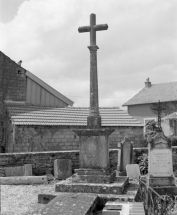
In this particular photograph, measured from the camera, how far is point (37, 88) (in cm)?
1530

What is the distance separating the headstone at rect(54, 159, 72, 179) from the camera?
9273 millimetres

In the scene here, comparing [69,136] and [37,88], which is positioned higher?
[37,88]

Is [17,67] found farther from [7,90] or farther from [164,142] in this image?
[164,142]

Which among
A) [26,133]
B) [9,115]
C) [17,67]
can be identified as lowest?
[26,133]

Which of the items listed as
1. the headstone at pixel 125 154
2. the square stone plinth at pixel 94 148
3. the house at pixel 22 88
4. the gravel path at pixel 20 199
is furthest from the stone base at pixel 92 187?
the house at pixel 22 88

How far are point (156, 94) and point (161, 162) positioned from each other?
22614mm

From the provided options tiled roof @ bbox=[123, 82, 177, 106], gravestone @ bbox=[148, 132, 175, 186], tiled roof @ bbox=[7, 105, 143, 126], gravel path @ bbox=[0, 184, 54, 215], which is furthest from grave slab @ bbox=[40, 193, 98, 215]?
tiled roof @ bbox=[123, 82, 177, 106]

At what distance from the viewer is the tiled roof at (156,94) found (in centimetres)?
2762

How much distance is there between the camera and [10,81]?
582 inches

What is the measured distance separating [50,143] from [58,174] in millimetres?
3628

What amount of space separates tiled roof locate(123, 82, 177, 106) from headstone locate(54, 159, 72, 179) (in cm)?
1976

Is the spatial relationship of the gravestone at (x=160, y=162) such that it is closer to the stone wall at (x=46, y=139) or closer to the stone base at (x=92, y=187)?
the stone base at (x=92, y=187)

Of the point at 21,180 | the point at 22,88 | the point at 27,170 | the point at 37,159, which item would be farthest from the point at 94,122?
the point at 22,88

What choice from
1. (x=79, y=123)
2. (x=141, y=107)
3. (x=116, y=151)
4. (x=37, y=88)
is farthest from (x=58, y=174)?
(x=141, y=107)
